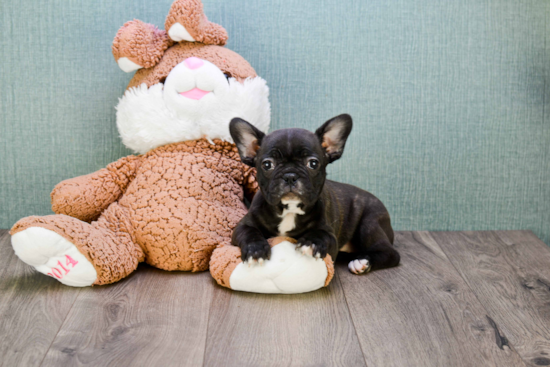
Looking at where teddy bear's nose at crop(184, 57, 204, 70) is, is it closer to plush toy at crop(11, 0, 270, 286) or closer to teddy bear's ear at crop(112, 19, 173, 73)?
plush toy at crop(11, 0, 270, 286)

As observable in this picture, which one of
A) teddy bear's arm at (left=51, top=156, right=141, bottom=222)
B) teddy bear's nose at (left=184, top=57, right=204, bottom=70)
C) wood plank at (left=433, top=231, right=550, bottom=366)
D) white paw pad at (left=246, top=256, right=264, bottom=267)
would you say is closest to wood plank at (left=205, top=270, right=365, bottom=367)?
white paw pad at (left=246, top=256, right=264, bottom=267)

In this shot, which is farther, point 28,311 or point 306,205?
point 306,205

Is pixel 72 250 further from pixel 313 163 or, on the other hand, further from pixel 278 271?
pixel 313 163

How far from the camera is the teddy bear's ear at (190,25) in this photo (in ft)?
6.13

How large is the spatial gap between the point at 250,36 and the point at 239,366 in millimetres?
1461

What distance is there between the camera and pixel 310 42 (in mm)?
2279

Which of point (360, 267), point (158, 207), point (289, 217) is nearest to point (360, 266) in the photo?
point (360, 267)

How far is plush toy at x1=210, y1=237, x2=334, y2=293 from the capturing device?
1632mm

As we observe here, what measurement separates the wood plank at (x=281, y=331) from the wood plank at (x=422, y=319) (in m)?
0.06

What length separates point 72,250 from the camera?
1639 millimetres

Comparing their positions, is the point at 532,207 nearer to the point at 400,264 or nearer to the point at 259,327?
the point at 400,264

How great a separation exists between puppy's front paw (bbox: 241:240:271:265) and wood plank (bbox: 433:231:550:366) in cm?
72

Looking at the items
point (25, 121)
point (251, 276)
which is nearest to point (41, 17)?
point (25, 121)

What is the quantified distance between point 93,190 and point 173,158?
0.32m
